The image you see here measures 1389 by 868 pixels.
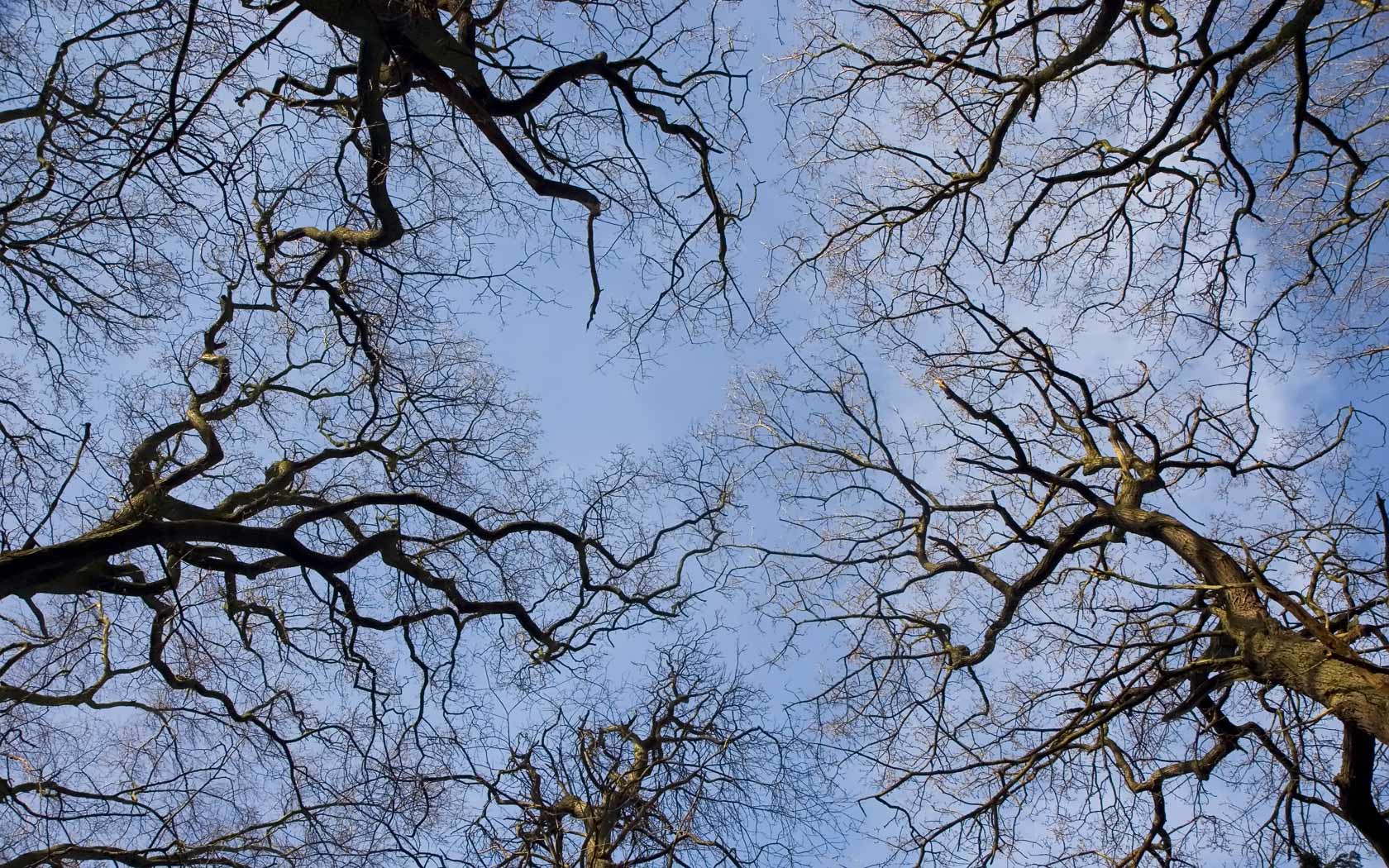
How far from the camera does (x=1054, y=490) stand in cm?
768

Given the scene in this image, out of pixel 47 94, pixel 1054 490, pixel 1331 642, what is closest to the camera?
pixel 1331 642

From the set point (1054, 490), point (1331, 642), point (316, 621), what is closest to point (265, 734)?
point (316, 621)

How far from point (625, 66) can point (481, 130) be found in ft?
3.77

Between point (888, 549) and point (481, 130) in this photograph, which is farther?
point (888, 549)

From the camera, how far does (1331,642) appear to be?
489cm

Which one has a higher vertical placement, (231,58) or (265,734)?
(231,58)

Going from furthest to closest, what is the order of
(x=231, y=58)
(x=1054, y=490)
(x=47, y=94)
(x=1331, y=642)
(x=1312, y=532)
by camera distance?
1. (x=1054, y=490)
2. (x=1312, y=532)
3. (x=47, y=94)
4. (x=231, y=58)
5. (x=1331, y=642)

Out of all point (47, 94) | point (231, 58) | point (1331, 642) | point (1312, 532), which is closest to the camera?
point (1331, 642)

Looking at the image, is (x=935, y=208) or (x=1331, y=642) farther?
(x=935, y=208)

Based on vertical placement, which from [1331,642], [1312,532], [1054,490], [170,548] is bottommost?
[1331,642]

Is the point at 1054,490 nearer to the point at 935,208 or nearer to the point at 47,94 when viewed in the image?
the point at 935,208

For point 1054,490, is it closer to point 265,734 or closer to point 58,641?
point 265,734

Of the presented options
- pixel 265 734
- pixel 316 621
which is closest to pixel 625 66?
pixel 316 621

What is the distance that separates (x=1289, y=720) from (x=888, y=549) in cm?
333
